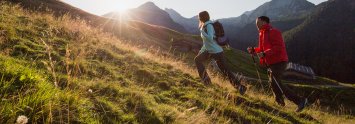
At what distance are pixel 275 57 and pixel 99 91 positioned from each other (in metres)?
5.69

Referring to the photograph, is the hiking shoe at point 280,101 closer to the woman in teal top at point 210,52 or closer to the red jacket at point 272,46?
the woman in teal top at point 210,52

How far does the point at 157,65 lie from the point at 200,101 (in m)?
4.73

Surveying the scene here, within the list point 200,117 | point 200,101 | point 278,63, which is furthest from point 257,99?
point 200,117

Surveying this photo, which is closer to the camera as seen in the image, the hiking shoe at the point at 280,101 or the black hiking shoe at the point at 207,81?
the hiking shoe at the point at 280,101

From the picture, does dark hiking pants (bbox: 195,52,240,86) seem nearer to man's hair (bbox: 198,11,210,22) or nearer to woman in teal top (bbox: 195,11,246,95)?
woman in teal top (bbox: 195,11,246,95)

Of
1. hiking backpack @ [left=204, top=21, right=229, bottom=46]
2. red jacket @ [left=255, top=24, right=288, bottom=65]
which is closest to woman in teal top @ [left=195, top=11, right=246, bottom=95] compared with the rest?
hiking backpack @ [left=204, top=21, right=229, bottom=46]

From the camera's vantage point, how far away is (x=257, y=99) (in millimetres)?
10461

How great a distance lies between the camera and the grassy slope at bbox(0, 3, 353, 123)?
4008 mm

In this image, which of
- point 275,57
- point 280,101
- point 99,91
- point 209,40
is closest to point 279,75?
point 275,57

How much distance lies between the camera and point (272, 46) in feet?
32.5

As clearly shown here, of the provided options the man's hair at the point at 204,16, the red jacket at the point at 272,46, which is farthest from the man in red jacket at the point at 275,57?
the man's hair at the point at 204,16

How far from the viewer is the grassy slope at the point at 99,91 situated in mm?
4008

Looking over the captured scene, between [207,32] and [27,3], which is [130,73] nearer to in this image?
[207,32]

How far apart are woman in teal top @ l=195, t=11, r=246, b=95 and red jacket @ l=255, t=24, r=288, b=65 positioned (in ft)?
4.08
